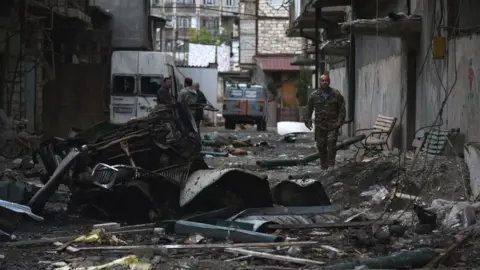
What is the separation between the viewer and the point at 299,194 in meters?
8.66

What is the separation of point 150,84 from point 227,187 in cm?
1635

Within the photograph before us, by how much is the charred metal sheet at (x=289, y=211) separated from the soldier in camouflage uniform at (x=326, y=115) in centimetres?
411

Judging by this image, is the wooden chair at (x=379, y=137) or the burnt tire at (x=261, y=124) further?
the burnt tire at (x=261, y=124)

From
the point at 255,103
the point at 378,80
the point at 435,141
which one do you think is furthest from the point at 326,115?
the point at 255,103

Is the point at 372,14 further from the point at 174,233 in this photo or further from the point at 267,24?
the point at 267,24

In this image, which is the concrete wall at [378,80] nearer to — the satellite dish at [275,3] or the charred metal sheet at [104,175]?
the charred metal sheet at [104,175]

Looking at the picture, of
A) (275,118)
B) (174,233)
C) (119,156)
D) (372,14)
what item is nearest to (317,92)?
(119,156)

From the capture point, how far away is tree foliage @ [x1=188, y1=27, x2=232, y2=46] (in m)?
80.2

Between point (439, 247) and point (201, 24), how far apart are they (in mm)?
83522

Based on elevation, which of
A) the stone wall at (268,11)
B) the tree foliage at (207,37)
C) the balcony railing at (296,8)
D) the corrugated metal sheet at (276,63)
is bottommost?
the corrugated metal sheet at (276,63)

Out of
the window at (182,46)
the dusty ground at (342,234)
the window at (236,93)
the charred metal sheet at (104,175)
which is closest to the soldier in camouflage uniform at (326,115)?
the dusty ground at (342,234)

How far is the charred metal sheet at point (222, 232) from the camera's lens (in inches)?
266

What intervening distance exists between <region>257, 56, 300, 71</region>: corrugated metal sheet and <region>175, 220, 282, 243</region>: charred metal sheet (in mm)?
45988

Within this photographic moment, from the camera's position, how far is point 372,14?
22438 millimetres
